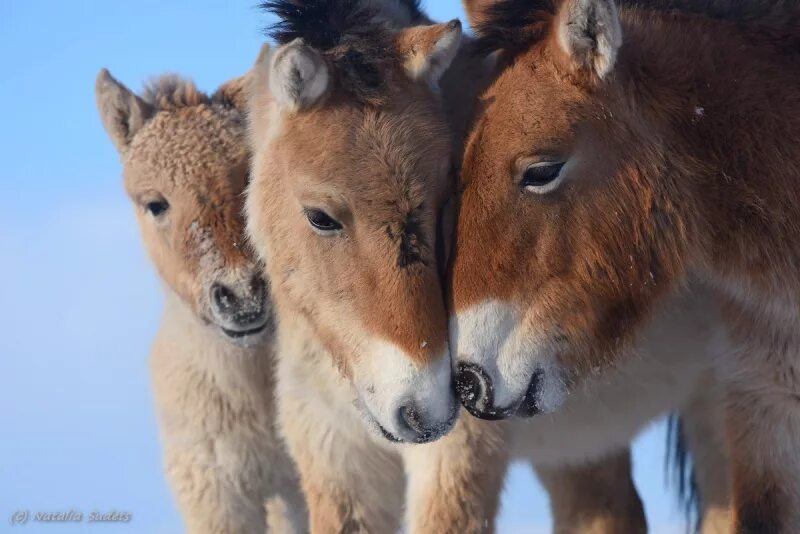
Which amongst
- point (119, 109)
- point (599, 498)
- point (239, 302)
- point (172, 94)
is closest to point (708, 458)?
point (599, 498)

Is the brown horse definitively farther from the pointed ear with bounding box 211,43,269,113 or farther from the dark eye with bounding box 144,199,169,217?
the dark eye with bounding box 144,199,169,217

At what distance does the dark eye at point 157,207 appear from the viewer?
7.32 m

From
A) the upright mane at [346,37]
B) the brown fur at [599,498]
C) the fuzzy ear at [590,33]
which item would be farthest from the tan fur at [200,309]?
the fuzzy ear at [590,33]

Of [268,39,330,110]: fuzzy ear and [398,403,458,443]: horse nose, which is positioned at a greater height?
[268,39,330,110]: fuzzy ear

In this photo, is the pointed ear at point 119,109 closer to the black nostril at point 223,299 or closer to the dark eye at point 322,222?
the black nostril at point 223,299

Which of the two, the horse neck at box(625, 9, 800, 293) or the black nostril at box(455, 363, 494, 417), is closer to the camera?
the black nostril at box(455, 363, 494, 417)

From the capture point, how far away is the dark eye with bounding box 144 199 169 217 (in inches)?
288

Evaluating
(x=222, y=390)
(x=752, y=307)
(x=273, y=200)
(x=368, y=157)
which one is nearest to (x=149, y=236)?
(x=222, y=390)

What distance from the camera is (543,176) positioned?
551 centimetres

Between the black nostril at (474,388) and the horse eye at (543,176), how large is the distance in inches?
32.7

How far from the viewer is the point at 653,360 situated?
21.7 feet

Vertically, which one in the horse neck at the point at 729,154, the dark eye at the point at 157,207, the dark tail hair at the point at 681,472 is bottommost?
the dark tail hair at the point at 681,472

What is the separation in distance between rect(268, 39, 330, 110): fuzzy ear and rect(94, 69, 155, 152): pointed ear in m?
2.00

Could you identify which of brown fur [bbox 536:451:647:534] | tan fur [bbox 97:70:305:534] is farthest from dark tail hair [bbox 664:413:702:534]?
tan fur [bbox 97:70:305:534]
